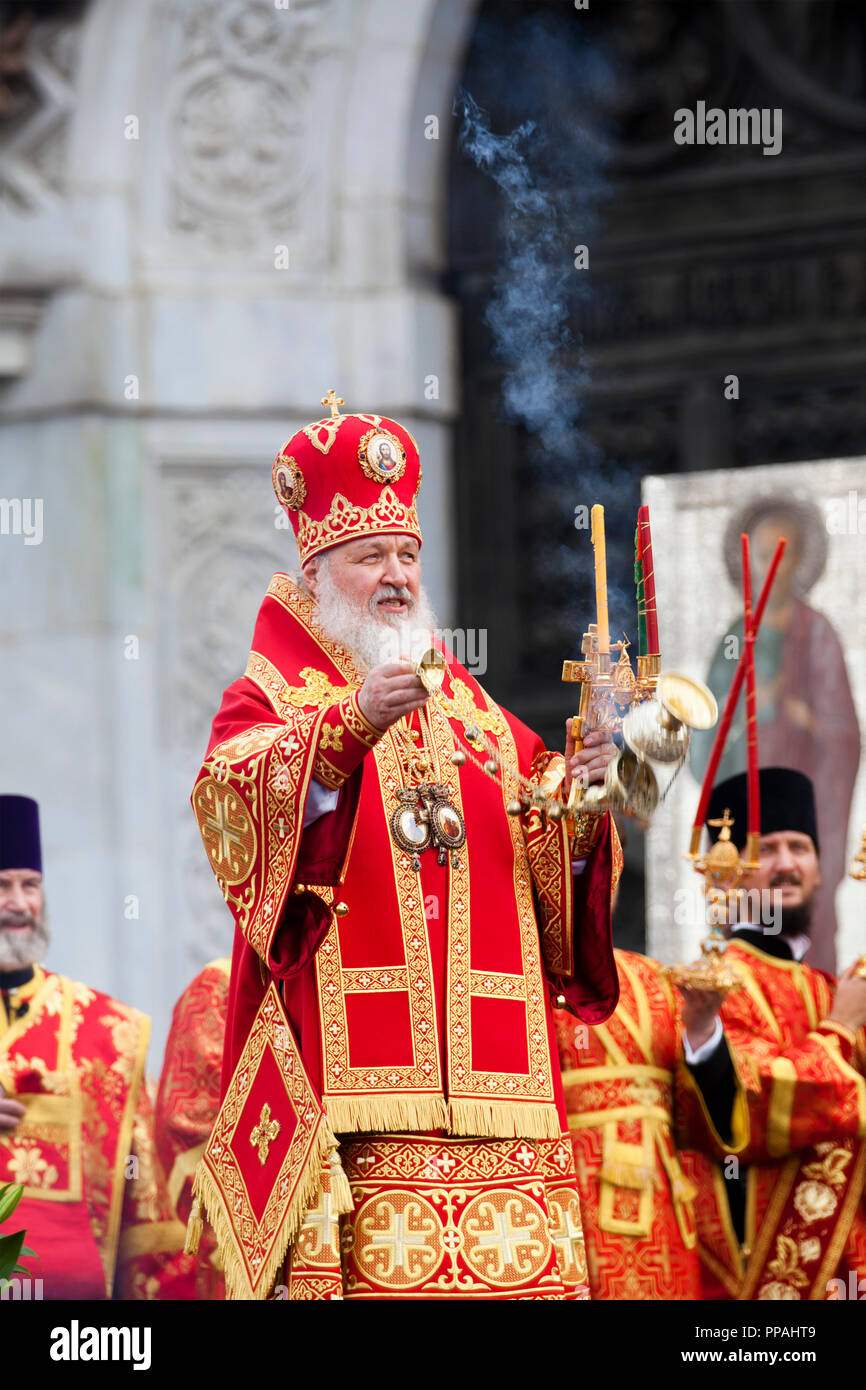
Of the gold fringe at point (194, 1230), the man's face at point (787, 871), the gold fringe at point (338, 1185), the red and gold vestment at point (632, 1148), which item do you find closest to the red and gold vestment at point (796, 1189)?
the red and gold vestment at point (632, 1148)

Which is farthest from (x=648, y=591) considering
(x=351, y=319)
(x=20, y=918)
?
(x=351, y=319)

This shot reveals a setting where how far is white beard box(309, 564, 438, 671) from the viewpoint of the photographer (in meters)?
4.86

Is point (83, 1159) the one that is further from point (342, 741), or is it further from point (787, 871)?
point (342, 741)

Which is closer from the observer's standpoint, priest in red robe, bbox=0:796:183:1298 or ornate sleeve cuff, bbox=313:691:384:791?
ornate sleeve cuff, bbox=313:691:384:791

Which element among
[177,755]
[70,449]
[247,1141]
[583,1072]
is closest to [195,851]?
[177,755]

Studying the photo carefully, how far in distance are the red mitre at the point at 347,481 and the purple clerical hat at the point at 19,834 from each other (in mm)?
2254

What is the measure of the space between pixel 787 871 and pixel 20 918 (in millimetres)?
2208

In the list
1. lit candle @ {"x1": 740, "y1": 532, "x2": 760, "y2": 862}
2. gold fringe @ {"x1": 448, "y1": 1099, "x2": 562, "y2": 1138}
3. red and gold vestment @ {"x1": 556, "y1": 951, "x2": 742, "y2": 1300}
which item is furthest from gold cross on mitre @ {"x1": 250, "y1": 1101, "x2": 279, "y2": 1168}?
red and gold vestment @ {"x1": 556, "y1": 951, "x2": 742, "y2": 1300}

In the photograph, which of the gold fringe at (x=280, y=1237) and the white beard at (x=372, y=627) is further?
the white beard at (x=372, y=627)

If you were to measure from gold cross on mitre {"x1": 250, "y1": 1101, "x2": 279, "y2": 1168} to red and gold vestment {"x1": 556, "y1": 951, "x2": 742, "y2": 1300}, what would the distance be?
5.46 ft

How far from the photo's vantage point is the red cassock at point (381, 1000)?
Answer: 4652mm

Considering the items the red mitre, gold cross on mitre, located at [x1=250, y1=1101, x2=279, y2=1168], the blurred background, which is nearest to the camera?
gold cross on mitre, located at [x1=250, y1=1101, x2=279, y2=1168]

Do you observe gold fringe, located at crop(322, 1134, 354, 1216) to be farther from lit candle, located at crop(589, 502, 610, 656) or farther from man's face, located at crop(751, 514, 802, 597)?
man's face, located at crop(751, 514, 802, 597)

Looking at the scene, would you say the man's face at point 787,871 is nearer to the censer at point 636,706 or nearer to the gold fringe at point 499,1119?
the gold fringe at point 499,1119
